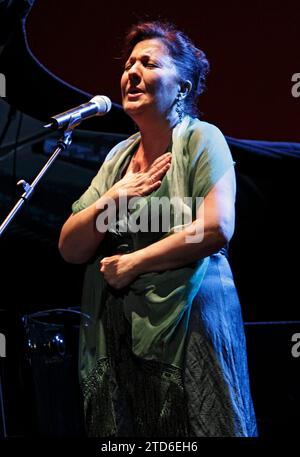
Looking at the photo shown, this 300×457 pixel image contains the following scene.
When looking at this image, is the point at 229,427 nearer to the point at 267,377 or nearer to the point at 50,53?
the point at 267,377

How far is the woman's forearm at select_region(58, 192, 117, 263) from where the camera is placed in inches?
64.2

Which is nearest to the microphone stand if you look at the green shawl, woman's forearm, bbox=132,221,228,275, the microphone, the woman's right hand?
the microphone

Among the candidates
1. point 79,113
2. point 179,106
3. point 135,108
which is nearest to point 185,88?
point 179,106

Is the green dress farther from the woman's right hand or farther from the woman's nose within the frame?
the woman's nose

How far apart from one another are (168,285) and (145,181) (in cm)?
26

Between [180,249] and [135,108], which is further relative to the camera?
[135,108]

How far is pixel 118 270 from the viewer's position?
61.7 inches

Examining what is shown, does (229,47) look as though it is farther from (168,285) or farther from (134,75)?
(168,285)

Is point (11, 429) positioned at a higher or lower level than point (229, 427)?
lower

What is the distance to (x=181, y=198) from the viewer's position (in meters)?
1.56

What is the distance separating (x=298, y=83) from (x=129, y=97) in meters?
0.93

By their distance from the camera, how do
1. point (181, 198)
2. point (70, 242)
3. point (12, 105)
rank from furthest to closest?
1. point (12, 105)
2. point (70, 242)
3. point (181, 198)

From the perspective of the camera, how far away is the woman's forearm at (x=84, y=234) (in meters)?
1.63

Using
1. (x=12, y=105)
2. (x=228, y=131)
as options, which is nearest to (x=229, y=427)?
(x=228, y=131)
